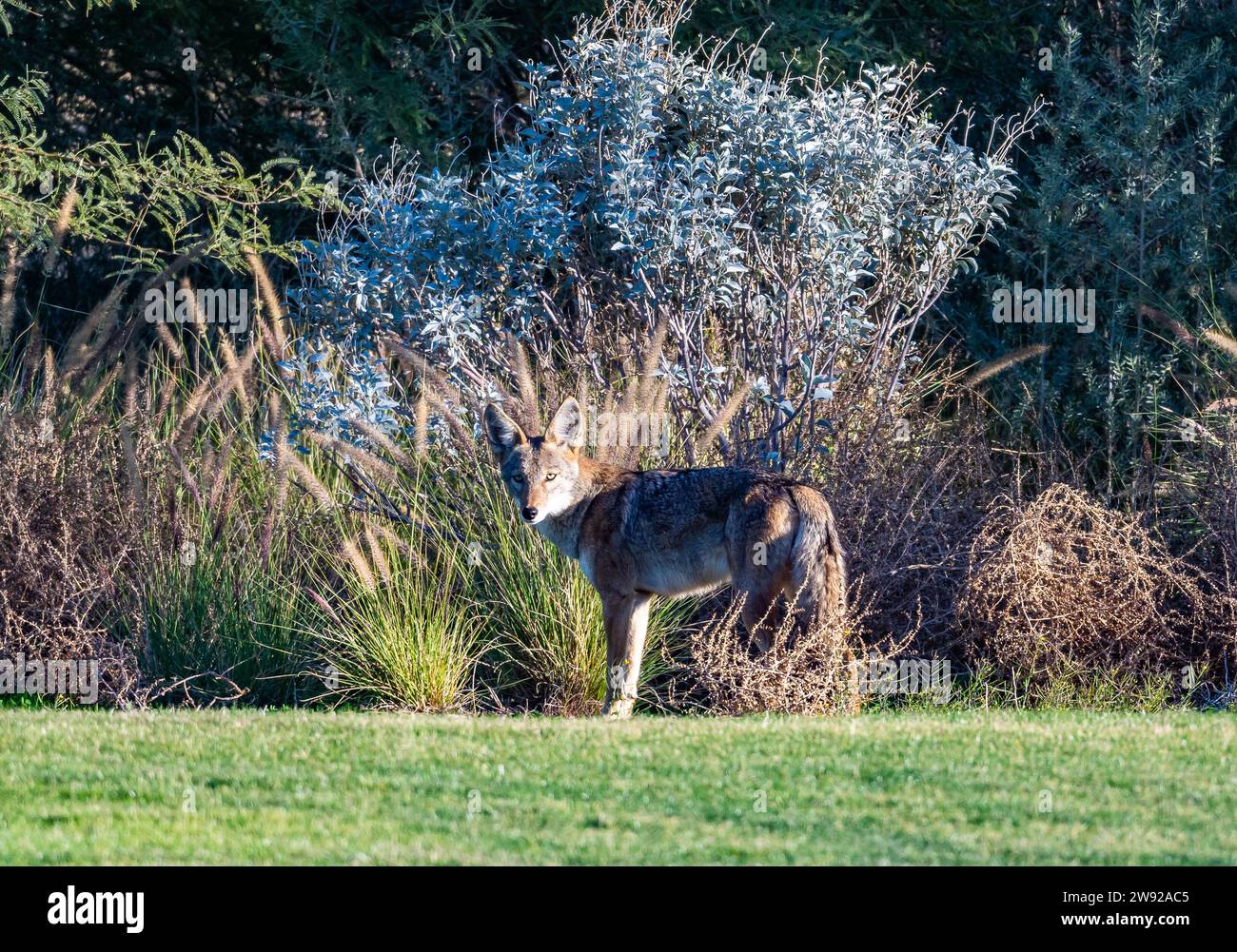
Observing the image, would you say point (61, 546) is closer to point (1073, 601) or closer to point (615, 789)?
point (615, 789)

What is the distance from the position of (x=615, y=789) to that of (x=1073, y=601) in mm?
4718

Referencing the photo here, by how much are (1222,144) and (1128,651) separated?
7.76m

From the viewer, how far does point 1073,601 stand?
10.8 m

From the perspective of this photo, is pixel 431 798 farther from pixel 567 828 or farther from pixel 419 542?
pixel 419 542

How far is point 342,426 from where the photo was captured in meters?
12.3

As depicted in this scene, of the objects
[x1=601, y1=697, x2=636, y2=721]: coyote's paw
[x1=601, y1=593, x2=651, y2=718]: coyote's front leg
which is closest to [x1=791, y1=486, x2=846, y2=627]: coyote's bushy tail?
[x1=601, y1=593, x2=651, y2=718]: coyote's front leg

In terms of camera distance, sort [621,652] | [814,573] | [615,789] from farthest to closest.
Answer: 1. [621,652]
2. [814,573]
3. [615,789]

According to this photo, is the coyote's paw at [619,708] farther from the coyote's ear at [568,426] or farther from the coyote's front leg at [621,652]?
the coyote's ear at [568,426]

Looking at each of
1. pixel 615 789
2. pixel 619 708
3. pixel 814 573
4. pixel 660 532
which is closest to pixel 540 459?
pixel 660 532

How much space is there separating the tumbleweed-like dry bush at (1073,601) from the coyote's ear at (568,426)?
2660mm

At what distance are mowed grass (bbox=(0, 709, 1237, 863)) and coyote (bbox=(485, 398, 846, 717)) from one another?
828 mm

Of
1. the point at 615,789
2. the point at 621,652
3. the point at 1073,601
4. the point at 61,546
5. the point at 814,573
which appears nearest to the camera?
the point at 615,789

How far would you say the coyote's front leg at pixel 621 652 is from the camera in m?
10.0

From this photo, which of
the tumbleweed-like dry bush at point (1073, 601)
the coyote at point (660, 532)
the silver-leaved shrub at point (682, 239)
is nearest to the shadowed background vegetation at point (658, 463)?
the tumbleweed-like dry bush at point (1073, 601)
